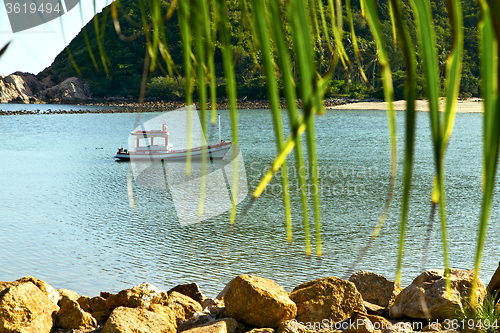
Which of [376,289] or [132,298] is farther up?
[132,298]

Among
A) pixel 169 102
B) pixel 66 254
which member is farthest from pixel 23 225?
pixel 169 102

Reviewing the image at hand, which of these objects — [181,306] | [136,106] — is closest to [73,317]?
[181,306]

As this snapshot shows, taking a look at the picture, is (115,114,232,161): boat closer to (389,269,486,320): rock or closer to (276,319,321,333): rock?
(389,269,486,320): rock

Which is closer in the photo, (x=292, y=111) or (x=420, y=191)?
(x=292, y=111)

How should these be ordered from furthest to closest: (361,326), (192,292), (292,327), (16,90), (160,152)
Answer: (16,90) → (160,152) → (192,292) → (292,327) → (361,326)

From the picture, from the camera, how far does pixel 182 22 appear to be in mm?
494

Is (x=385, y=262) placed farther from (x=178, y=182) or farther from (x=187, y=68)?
(x=178, y=182)

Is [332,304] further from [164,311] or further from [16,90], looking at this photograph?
[16,90]

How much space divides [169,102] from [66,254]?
8170 centimetres
